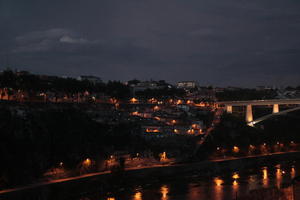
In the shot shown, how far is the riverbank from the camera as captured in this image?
18984 mm

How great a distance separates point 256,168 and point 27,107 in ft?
67.1

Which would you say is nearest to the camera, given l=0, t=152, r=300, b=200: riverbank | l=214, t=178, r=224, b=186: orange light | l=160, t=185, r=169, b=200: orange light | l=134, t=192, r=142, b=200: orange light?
l=0, t=152, r=300, b=200: riverbank

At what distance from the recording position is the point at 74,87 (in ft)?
134

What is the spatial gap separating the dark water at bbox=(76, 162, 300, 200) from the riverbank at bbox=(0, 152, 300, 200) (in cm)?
86

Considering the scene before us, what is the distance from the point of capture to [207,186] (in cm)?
2302

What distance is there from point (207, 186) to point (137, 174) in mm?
5081

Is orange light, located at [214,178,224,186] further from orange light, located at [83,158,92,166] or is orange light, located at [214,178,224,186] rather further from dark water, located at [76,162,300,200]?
orange light, located at [83,158,92,166]

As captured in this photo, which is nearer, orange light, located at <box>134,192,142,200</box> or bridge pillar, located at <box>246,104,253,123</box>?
orange light, located at <box>134,192,142,200</box>

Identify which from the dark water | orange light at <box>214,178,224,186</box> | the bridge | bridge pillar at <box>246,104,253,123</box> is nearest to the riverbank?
the dark water

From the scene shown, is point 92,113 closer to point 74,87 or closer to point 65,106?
point 65,106

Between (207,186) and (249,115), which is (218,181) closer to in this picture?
(207,186)

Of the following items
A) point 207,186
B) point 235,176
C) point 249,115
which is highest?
point 249,115

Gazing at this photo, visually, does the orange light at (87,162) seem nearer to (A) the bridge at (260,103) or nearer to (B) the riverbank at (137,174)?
(B) the riverbank at (137,174)

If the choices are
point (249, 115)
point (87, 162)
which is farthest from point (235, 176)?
point (249, 115)
